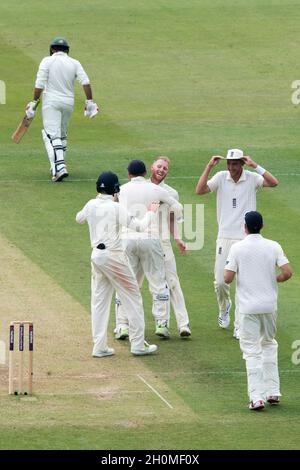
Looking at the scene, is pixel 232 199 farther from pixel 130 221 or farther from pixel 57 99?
pixel 57 99

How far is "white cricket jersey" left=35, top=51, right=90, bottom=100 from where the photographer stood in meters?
26.1

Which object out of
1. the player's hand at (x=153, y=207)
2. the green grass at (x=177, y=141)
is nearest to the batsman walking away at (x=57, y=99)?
the green grass at (x=177, y=141)

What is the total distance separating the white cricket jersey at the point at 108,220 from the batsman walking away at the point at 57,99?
8016mm

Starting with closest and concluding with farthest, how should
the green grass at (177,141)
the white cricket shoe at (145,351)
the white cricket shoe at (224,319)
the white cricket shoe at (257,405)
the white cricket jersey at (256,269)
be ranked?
1. the green grass at (177,141)
2. the white cricket shoe at (257,405)
3. the white cricket jersey at (256,269)
4. the white cricket shoe at (145,351)
5. the white cricket shoe at (224,319)

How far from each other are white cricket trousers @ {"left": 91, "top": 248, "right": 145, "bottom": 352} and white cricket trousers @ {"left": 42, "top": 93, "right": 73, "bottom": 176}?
8.10m

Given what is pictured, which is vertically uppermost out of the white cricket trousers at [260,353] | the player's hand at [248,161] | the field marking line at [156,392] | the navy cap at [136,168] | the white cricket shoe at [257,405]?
the player's hand at [248,161]

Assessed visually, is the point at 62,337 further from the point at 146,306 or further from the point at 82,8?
the point at 82,8

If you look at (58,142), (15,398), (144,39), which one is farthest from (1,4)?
(15,398)

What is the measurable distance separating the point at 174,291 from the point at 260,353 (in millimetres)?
2987

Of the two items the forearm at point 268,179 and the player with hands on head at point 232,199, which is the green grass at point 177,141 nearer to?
the player with hands on head at point 232,199

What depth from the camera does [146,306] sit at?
20.4 m

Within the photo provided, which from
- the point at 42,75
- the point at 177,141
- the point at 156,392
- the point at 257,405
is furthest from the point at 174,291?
the point at 177,141

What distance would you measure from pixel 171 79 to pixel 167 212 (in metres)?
14.3

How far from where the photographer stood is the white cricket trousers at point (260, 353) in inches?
643
